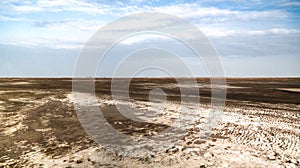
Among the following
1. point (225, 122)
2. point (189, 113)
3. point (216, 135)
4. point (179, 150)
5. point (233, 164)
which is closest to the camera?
point (233, 164)

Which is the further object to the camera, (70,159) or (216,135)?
(216,135)

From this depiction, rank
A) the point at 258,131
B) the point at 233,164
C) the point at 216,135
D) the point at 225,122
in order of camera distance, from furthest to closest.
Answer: the point at 225,122
the point at 258,131
the point at 216,135
the point at 233,164

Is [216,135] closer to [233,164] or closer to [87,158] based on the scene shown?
[233,164]

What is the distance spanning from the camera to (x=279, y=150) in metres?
11.6

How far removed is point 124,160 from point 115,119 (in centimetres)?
735

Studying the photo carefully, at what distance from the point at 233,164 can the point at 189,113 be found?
33.9ft

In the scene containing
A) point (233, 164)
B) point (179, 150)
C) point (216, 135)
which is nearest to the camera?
point (233, 164)

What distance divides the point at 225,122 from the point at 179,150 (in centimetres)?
685

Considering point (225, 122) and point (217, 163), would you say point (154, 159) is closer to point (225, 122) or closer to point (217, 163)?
point (217, 163)

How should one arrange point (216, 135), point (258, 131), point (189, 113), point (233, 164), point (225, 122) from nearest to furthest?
point (233, 164)
point (216, 135)
point (258, 131)
point (225, 122)
point (189, 113)

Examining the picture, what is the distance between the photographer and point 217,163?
33.1 ft

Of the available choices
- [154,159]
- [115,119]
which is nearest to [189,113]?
[115,119]

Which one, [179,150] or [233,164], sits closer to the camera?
[233,164]

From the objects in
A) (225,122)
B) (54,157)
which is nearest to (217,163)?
(54,157)
